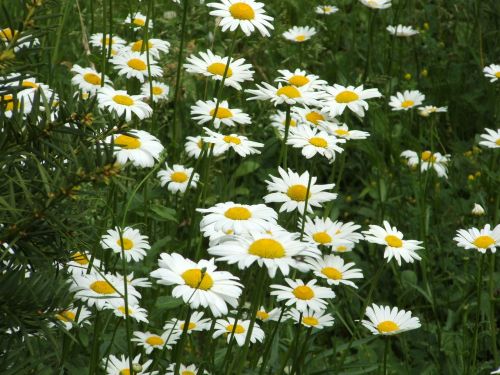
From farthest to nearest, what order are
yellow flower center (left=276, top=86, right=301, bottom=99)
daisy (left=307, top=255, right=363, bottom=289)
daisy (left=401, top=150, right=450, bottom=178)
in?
daisy (left=401, top=150, right=450, bottom=178) < yellow flower center (left=276, top=86, right=301, bottom=99) < daisy (left=307, top=255, right=363, bottom=289)

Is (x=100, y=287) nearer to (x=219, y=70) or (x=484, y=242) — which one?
(x=219, y=70)

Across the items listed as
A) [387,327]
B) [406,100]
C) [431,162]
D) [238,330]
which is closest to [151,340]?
[238,330]

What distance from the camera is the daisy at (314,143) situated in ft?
7.23

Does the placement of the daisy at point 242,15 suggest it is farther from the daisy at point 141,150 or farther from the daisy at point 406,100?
the daisy at point 406,100

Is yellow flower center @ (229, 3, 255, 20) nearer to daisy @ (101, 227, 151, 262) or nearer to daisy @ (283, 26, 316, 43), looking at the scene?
daisy @ (101, 227, 151, 262)

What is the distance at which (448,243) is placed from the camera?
121 inches

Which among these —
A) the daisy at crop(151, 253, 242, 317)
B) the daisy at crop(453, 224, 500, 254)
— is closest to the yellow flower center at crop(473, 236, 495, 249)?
the daisy at crop(453, 224, 500, 254)

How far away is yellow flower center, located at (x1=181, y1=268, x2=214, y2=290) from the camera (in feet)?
5.10

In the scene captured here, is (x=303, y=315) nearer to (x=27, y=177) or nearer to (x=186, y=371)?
(x=186, y=371)

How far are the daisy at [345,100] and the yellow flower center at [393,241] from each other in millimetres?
397

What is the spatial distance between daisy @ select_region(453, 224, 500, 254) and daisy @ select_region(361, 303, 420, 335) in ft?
0.77

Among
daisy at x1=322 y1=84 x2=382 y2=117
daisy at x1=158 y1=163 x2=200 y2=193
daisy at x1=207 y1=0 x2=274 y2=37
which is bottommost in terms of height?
daisy at x1=158 y1=163 x2=200 y2=193

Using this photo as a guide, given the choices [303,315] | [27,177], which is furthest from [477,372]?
[27,177]

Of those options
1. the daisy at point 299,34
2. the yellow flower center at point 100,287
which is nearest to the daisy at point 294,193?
the yellow flower center at point 100,287
